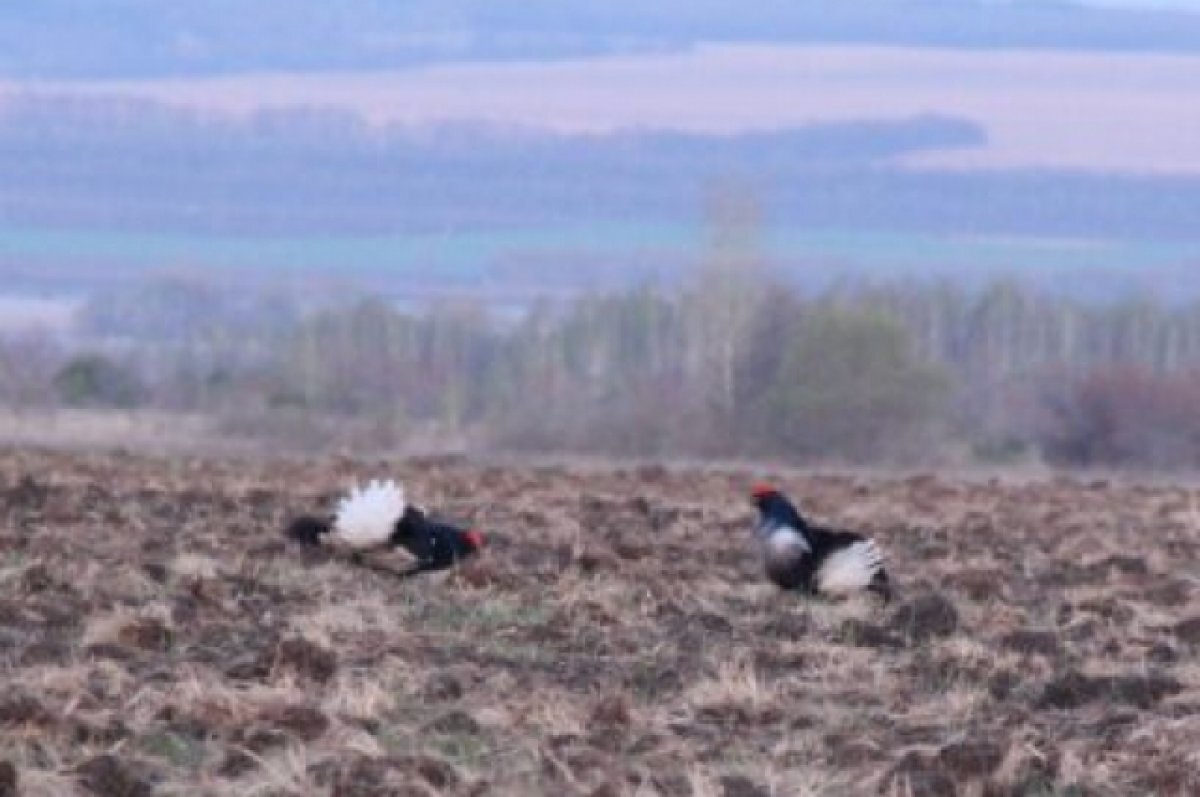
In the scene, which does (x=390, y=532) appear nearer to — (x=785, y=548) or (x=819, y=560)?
(x=785, y=548)

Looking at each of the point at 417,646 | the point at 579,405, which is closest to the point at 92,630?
the point at 417,646

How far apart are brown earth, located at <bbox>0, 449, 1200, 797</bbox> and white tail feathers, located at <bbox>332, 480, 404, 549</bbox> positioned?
166 millimetres

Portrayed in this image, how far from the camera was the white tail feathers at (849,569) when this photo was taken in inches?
620

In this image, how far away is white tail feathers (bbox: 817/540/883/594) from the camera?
1576 cm

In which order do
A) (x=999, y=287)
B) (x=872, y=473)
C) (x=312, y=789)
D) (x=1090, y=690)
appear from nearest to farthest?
(x=312, y=789)
(x=1090, y=690)
(x=872, y=473)
(x=999, y=287)

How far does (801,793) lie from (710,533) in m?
11.3

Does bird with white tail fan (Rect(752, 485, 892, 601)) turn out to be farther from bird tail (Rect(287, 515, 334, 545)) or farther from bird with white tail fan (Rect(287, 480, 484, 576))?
bird tail (Rect(287, 515, 334, 545))

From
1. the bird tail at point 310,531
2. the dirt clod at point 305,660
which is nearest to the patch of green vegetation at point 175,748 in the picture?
the dirt clod at point 305,660

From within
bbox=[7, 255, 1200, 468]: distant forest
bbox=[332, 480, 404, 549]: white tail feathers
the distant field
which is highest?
bbox=[332, 480, 404, 549]: white tail feathers

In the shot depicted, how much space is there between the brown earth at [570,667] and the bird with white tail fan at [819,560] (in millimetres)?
226

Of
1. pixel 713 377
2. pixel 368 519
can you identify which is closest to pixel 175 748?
pixel 368 519

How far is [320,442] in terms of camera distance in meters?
53.7

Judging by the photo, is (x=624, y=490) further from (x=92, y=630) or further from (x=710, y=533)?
(x=92, y=630)

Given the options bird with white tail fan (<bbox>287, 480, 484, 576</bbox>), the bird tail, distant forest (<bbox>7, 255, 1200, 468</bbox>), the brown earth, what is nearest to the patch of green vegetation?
the brown earth
